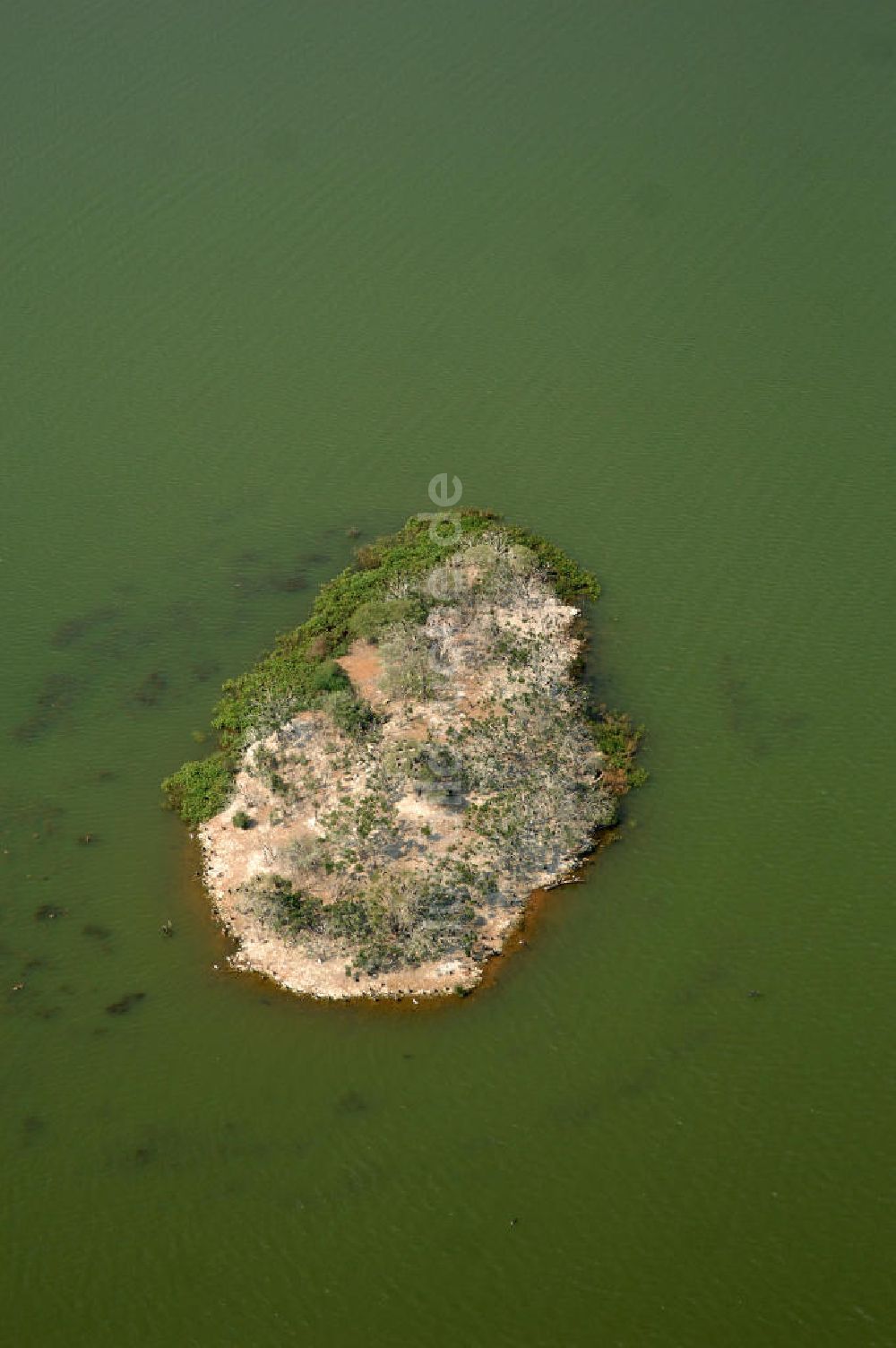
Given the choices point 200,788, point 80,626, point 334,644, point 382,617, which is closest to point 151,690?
point 80,626

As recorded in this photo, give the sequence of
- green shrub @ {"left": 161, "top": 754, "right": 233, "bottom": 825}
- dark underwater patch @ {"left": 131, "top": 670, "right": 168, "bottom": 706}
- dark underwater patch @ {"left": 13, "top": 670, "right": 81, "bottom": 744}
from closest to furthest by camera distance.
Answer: green shrub @ {"left": 161, "top": 754, "right": 233, "bottom": 825} < dark underwater patch @ {"left": 13, "top": 670, "right": 81, "bottom": 744} < dark underwater patch @ {"left": 131, "top": 670, "right": 168, "bottom": 706}

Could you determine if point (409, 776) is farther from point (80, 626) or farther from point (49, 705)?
point (80, 626)

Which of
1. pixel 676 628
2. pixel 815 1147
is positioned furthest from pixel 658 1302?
pixel 676 628

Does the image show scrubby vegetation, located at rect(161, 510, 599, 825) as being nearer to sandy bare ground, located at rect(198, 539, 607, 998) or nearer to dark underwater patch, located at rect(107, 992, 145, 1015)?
sandy bare ground, located at rect(198, 539, 607, 998)

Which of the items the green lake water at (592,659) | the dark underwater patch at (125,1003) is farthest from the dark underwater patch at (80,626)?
the dark underwater patch at (125,1003)

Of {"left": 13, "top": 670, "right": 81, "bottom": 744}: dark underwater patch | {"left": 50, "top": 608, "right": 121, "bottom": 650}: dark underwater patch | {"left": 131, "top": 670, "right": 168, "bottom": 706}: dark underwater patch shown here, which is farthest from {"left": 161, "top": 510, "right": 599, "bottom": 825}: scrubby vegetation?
{"left": 50, "top": 608, "right": 121, "bottom": 650}: dark underwater patch

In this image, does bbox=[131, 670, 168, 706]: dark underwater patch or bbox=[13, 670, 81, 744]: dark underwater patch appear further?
bbox=[131, 670, 168, 706]: dark underwater patch

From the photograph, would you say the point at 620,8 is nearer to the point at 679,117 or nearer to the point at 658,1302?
the point at 679,117
